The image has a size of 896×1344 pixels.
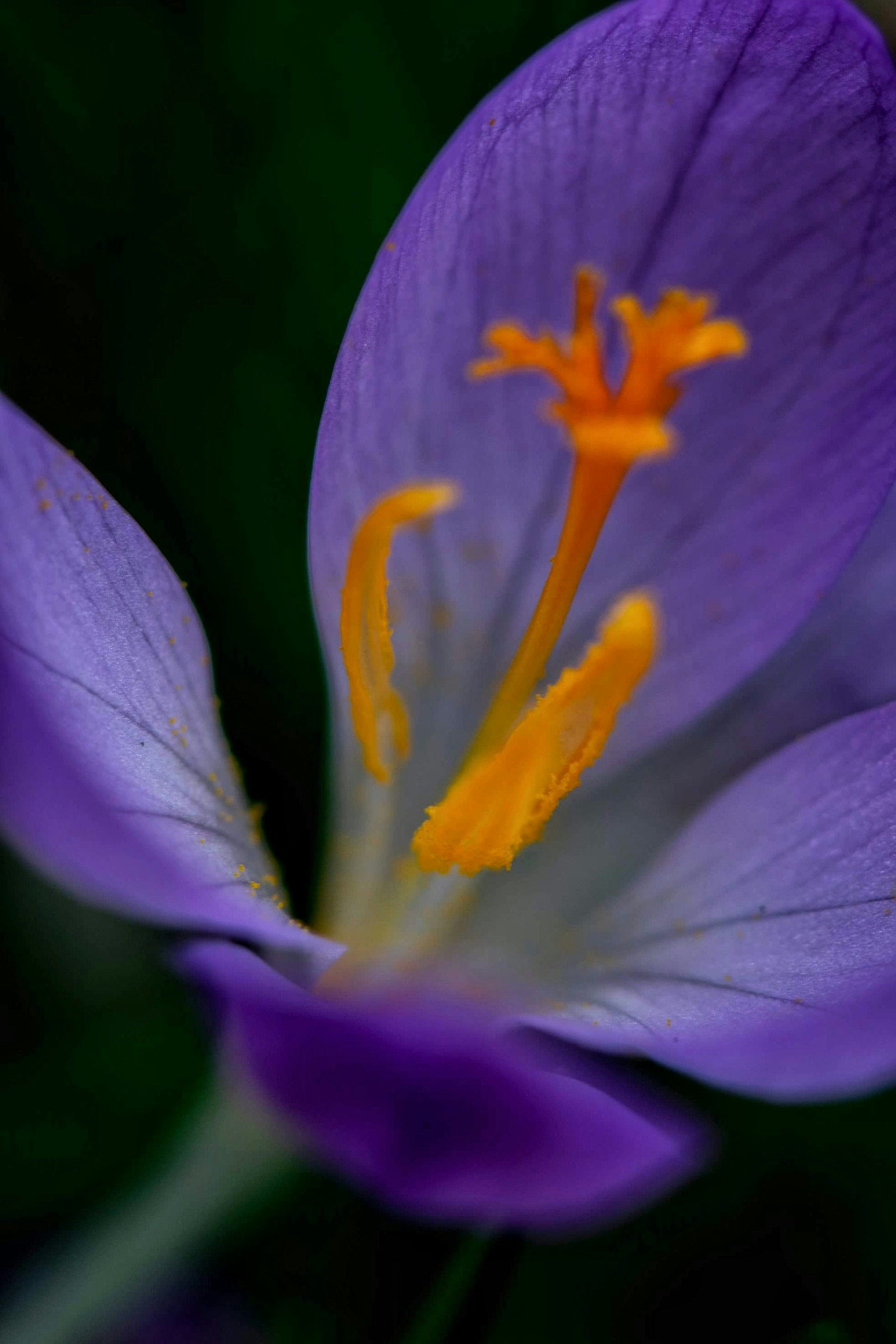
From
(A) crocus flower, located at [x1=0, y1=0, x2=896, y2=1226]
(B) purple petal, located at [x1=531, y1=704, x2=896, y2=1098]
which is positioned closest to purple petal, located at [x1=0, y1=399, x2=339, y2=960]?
(A) crocus flower, located at [x1=0, y1=0, x2=896, y2=1226]

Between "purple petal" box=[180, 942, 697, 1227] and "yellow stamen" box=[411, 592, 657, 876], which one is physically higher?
"purple petal" box=[180, 942, 697, 1227]

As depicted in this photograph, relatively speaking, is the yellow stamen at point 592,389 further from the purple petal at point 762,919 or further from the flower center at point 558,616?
the purple petal at point 762,919

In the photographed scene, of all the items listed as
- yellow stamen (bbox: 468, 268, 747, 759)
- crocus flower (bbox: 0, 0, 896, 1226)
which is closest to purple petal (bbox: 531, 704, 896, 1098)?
crocus flower (bbox: 0, 0, 896, 1226)

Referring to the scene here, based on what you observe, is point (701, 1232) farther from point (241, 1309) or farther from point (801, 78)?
point (801, 78)

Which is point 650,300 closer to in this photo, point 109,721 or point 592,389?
point 592,389

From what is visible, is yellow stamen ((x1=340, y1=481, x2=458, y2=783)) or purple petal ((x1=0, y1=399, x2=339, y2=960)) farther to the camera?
yellow stamen ((x1=340, y1=481, x2=458, y2=783))

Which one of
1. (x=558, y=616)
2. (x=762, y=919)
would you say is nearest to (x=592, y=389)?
(x=558, y=616)

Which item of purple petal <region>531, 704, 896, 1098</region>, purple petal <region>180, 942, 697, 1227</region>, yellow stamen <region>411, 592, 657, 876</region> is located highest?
purple petal <region>180, 942, 697, 1227</region>

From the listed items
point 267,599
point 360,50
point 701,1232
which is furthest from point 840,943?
point 360,50

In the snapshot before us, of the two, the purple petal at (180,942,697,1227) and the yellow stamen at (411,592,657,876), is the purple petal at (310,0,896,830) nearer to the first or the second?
the yellow stamen at (411,592,657,876)
